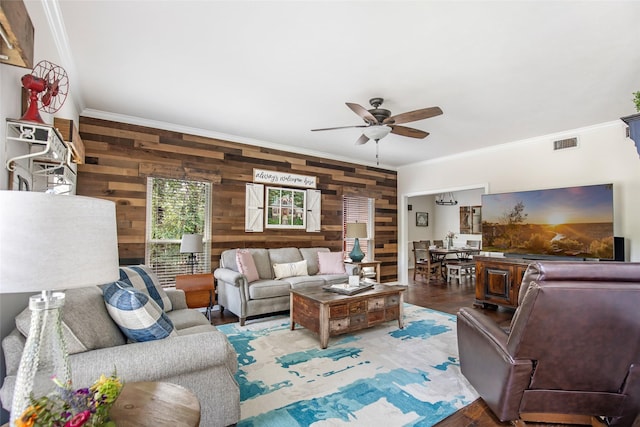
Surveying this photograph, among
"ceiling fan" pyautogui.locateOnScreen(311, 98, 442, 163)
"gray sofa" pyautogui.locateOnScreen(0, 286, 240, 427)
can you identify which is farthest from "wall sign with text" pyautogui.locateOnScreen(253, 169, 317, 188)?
"gray sofa" pyautogui.locateOnScreen(0, 286, 240, 427)

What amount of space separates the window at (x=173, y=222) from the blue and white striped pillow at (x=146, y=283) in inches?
57.2

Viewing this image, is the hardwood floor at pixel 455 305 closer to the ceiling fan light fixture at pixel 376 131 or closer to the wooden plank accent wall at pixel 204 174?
the wooden plank accent wall at pixel 204 174

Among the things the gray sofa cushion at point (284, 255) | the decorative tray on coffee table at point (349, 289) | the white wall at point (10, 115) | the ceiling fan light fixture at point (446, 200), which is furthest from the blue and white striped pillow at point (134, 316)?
the ceiling fan light fixture at point (446, 200)

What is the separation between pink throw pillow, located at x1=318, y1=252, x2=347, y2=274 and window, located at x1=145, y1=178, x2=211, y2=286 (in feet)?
5.92

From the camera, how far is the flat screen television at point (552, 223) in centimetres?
401

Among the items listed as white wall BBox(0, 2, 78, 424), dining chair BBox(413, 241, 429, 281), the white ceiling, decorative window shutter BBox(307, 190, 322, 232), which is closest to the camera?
white wall BBox(0, 2, 78, 424)

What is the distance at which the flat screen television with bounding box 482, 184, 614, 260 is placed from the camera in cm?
401

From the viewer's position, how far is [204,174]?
473cm

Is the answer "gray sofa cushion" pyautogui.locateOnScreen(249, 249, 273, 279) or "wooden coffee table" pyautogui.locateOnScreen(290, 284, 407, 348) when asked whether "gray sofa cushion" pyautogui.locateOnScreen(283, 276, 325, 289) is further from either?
"wooden coffee table" pyautogui.locateOnScreen(290, 284, 407, 348)

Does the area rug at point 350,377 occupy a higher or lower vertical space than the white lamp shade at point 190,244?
lower

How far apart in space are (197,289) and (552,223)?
16.4 feet

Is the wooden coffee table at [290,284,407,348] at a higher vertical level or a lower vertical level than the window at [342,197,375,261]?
lower

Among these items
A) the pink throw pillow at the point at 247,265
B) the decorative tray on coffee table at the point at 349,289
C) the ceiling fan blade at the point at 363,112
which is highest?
the ceiling fan blade at the point at 363,112

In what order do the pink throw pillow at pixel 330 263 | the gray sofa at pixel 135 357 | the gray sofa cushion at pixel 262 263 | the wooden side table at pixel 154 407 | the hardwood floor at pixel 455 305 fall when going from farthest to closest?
the pink throw pillow at pixel 330 263, the gray sofa cushion at pixel 262 263, the hardwood floor at pixel 455 305, the gray sofa at pixel 135 357, the wooden side table at pixel 154 407
